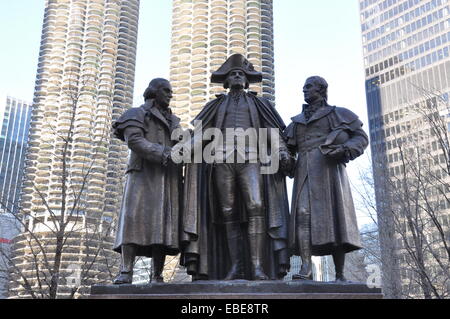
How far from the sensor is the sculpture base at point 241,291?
6.30 metres

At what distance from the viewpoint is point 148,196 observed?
741 cm

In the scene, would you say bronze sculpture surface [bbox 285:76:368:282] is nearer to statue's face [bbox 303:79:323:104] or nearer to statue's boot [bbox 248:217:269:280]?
statue's face [bbox 303:79:323:104]

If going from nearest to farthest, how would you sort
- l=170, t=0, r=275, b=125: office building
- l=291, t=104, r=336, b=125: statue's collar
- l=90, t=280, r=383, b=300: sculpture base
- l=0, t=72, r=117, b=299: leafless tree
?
l=90, t=280, r=383, b=300: sculpture base → l=291, t=104, r=336, b=125: statue's collar → l=0, t=72, r=117, b=299: leafless tree → l=170, t=0, r=275, b=125: office building

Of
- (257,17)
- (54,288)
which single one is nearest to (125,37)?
(257,17)

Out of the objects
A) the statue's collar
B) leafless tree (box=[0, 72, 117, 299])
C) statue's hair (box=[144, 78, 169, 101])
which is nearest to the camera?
the statue's collar

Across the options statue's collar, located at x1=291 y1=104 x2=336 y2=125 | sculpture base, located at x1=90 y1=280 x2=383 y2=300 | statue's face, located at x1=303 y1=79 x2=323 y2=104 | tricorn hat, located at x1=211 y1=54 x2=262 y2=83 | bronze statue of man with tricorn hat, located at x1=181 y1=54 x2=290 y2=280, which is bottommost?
sculpture base, located at x1=90 y1=280 x2=383 y2=300

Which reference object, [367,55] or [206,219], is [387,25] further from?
[206,219]

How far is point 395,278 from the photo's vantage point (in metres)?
26.4

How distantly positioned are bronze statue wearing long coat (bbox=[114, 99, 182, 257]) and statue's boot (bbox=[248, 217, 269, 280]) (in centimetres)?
108

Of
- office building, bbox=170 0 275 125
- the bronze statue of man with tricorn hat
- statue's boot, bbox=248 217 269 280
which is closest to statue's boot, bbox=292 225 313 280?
the bronze statue of man with tricorn hat

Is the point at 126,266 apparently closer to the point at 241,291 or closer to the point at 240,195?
the point at 241,291

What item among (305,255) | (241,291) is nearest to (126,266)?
(241,291)

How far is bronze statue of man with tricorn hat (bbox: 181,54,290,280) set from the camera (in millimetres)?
7344
